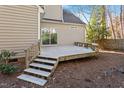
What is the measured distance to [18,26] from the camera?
9.69 m

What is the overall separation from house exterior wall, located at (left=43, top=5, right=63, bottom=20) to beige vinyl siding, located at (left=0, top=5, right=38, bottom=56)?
209 inches

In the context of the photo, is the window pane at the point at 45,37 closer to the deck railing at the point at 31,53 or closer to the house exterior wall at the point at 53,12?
the house exterior wall at the point at 53,12

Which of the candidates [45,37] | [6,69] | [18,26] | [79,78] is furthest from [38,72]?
[45,37]

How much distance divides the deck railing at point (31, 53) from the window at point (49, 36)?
5.74m

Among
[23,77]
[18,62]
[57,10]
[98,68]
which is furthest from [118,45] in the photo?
[23,77]

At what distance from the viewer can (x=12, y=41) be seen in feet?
31.1

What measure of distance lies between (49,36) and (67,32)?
7.22 ft

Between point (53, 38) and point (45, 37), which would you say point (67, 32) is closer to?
point (53, 38)

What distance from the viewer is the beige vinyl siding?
29.9ft

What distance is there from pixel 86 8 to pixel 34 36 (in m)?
14.1

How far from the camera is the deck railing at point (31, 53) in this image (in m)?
8.20

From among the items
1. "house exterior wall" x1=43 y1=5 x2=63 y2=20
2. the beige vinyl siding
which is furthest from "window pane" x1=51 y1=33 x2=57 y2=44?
the beige vinyl siding

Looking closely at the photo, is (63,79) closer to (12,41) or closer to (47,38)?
(12,41)

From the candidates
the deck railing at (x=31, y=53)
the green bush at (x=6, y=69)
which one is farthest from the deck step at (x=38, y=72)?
the green bush at (x=6, y=69)
